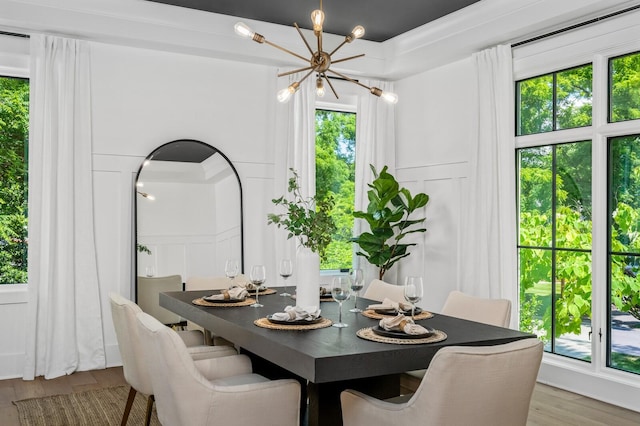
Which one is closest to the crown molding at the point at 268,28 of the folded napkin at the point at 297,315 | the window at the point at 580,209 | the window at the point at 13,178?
the window at the point at 580,209

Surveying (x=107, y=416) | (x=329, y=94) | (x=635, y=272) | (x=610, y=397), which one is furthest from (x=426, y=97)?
(x=107, y=416)

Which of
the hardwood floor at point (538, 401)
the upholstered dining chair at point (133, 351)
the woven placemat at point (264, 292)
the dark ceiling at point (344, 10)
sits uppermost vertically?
the dark ceiling at point (344, 10)

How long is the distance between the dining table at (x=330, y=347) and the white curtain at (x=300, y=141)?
94.5 inches

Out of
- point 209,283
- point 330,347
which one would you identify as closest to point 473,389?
point 330,347

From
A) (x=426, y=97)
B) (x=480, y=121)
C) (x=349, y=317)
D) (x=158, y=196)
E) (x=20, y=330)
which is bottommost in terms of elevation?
(x=20, y=330)

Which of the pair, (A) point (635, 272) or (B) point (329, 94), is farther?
(B) point (329, 94)

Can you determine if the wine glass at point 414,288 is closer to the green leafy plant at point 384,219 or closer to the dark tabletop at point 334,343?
the dark tabletop at point 334,343

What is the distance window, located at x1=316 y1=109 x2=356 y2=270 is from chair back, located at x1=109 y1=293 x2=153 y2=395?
11.1 feet

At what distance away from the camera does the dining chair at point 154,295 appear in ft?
17.3

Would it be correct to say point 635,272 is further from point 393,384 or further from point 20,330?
point 20,330

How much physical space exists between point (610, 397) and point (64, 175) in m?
4.44

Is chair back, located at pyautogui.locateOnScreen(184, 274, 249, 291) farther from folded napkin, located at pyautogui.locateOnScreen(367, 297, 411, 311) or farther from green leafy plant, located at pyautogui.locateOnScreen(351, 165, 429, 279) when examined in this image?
green leafy plant, located at pyautogui.locateOnScreen(351, 165, 429, 279)

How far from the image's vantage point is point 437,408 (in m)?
2.12

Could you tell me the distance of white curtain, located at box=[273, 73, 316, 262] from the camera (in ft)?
19.3
